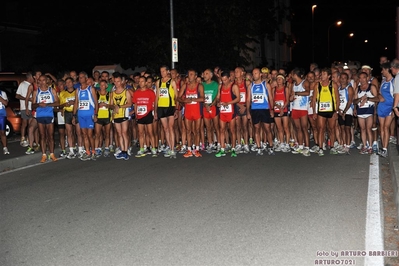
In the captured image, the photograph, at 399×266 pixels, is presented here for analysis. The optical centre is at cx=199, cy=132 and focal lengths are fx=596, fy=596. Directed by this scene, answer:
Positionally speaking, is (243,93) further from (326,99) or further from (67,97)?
(67,97)

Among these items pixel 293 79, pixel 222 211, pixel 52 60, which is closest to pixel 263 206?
pixel 222 211

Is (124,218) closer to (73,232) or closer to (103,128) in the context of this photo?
(73,232)

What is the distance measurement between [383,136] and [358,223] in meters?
5.90

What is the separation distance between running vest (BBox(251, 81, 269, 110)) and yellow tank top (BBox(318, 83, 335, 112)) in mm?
1172

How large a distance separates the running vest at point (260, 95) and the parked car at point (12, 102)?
7874mm

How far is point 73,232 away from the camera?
263 inches

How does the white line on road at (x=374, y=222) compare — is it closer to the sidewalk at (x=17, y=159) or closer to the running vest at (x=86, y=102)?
the running vest at (x=86, y=102)

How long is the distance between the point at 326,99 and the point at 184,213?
6227mm

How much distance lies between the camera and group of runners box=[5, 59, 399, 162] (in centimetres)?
1276

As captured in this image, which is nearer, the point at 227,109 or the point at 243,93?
the point at 227,109

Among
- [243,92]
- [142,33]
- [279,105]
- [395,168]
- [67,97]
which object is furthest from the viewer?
[142,33]

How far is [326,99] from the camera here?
12.7 meters

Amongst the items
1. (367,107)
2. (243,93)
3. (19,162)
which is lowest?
(19,162)

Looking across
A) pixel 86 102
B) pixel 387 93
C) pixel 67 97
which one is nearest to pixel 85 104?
pixel 86 102
